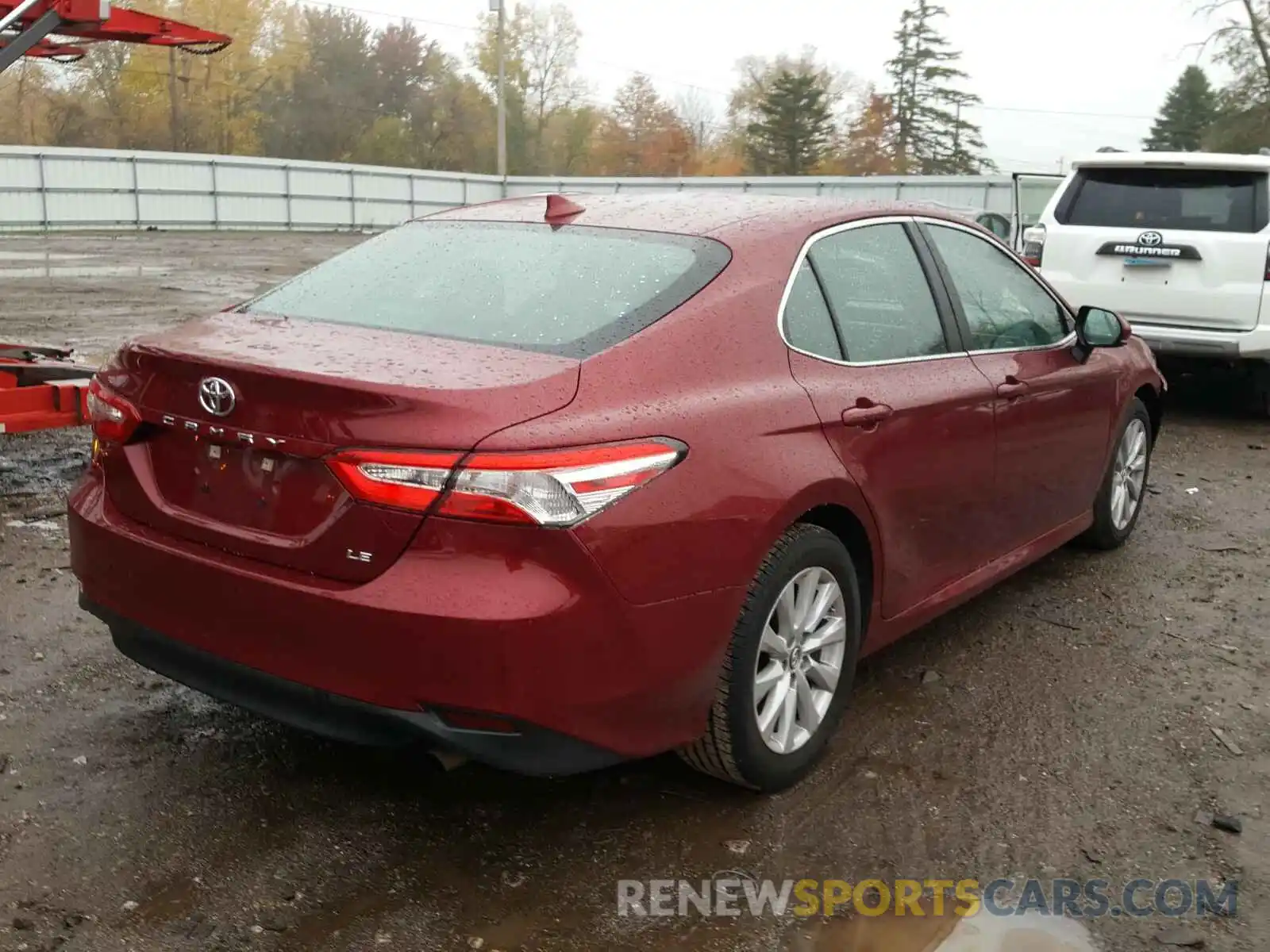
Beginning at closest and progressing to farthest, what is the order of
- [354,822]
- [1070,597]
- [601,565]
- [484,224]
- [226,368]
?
[601,565] → [226,368] → [354,822] → [484,224] → [1070,597]

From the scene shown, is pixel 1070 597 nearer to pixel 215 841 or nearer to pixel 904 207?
pixel 904 207

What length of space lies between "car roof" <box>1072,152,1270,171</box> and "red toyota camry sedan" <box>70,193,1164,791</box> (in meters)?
5.60

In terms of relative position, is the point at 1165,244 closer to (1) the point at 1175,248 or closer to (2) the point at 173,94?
(1) the point at 1175,248

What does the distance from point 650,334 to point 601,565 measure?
2.18 feet

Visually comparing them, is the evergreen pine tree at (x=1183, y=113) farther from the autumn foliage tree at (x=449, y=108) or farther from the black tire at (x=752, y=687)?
the black tire at (x=752, y=687)

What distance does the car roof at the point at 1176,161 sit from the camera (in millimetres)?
8562

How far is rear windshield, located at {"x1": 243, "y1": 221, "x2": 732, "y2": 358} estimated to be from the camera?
3.18 metres

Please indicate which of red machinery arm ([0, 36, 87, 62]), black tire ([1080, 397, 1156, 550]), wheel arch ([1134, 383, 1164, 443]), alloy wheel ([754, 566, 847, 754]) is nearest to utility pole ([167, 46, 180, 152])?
red machinery arm ([0, 36, 87, 62])

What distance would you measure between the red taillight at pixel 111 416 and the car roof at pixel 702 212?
4.28 feet

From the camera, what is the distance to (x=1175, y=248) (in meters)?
8.67

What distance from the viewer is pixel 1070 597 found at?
5.27 meters

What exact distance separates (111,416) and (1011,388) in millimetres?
2894

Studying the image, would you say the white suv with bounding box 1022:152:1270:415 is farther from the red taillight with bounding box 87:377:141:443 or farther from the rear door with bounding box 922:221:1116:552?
the red taillight with bounding box 87:377:141:443

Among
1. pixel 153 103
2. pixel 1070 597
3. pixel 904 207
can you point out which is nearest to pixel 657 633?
pixel 904 207
